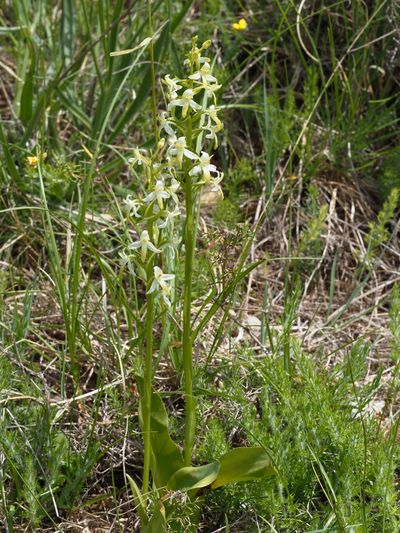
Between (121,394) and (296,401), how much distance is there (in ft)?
1.81

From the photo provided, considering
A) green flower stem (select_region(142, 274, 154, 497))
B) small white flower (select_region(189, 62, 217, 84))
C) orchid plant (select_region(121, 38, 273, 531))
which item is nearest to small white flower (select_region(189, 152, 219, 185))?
orchid plant (select_region(121, 38, 273, 531))

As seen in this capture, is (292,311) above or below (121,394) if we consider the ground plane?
above

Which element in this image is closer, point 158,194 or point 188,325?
point 158,194

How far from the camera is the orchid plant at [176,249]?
1741 mm

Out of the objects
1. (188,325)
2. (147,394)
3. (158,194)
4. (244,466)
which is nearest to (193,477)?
(244,466)

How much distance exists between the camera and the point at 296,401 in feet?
7.20

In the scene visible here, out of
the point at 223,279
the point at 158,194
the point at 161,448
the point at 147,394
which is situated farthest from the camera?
the point at 223,279

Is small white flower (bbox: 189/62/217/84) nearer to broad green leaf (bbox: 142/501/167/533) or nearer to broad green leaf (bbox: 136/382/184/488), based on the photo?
broad green leaf (bbox: 136/382/184/488)

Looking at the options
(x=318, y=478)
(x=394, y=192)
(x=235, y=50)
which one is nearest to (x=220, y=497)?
(x=318, y=478)

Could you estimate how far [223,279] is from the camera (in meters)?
2.33

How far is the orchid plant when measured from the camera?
1.74 meters

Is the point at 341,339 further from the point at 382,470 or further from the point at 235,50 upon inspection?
the point at 235,50

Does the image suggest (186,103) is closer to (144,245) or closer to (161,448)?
(144,245)

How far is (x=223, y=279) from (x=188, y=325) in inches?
17.6
